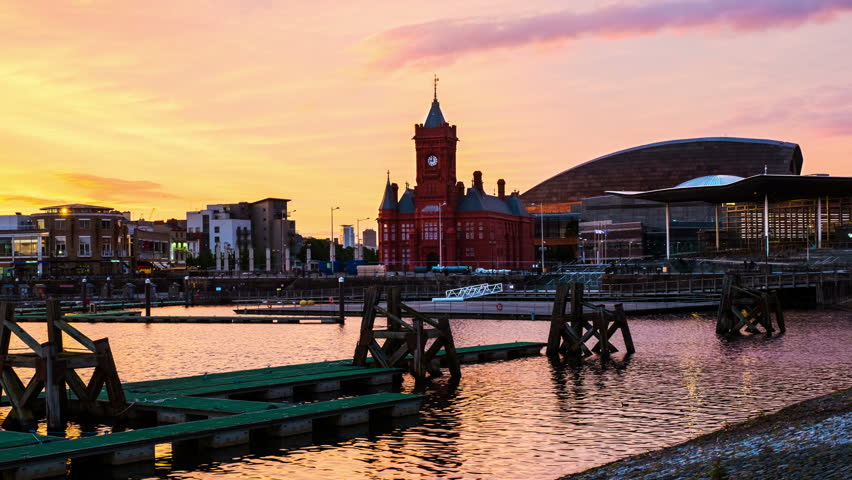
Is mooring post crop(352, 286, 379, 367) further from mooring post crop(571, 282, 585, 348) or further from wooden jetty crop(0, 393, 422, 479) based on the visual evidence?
mooring post crop(571, 282, 585, 348)

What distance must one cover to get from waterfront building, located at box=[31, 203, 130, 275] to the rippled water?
343ft

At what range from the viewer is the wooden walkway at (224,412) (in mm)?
24609

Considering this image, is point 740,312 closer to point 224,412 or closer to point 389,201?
point 224,412

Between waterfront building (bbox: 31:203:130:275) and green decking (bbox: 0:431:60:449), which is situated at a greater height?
waterfront building (bbox: 31:203:130:275)

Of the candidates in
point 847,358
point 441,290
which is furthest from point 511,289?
point 847,358

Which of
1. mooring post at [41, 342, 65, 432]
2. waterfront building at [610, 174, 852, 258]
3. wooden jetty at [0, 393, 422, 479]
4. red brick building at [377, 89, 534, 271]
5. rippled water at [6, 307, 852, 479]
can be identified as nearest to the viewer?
wooden jetty at [0, 393, 422, 479]

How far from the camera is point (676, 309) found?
9206 centimetres

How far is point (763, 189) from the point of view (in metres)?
142

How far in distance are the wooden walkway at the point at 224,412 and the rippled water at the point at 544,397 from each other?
3.18 feet

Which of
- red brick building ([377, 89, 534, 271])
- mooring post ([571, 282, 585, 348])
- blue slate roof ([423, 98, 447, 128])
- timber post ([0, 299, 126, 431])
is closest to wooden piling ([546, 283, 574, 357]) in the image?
mooring post ([571, 282, 585, 348])

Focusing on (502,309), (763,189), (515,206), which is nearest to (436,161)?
(515,206)

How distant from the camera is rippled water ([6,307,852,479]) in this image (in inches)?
1044

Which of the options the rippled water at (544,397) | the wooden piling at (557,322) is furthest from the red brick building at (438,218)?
the wooden piling at (557,322)

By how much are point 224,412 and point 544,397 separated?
14.2m
